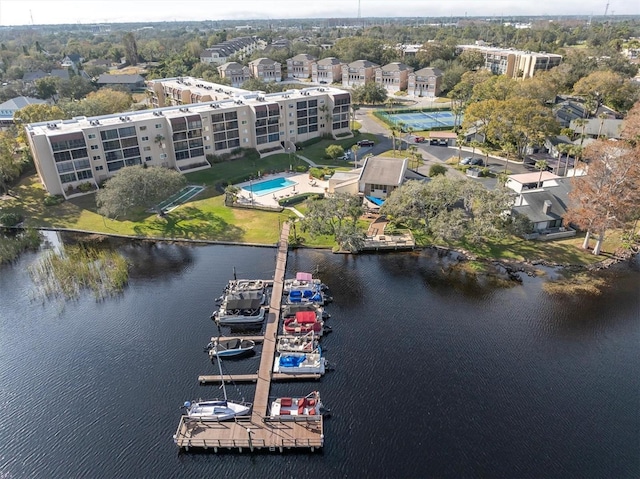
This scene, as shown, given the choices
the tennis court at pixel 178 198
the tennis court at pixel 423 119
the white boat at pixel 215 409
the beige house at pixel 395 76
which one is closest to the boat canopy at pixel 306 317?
the white boat at pixel 215 409

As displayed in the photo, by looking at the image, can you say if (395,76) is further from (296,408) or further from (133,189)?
(296,408)

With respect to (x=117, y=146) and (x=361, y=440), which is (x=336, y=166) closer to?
(x=117, y=146)

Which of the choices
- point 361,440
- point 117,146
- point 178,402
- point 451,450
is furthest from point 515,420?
point 117,146

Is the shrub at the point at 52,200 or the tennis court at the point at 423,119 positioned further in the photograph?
the tennis court at the point at 423,119

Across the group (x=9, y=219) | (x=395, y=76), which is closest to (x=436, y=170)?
(x=9, y=219)

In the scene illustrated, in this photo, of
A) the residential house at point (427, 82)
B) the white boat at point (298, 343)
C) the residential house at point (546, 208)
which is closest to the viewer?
the white boat at point (298, 343)

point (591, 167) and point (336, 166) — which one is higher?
point (591, 167)

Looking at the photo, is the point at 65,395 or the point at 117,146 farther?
the point at 117,146

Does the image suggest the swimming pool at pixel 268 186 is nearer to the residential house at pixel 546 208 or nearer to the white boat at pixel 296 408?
the residential house at pixel 546 208
